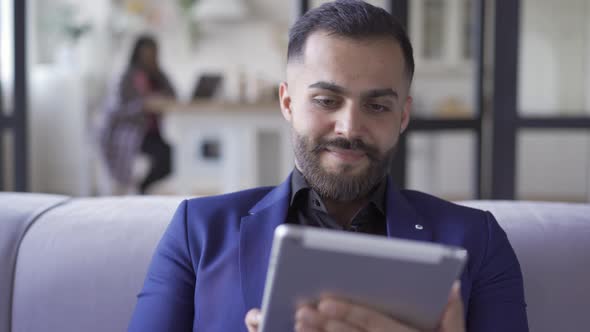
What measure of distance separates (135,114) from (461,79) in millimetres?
2613

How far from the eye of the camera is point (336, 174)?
1.01 metres

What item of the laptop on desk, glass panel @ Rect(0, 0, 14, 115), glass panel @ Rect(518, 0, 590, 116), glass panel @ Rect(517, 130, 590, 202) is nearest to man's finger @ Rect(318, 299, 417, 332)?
glass panel @ Rect(518, 0, 590, 116)

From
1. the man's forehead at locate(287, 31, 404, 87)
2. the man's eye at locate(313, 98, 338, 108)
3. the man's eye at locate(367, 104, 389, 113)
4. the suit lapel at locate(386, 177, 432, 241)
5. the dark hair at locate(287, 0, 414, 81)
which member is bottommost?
the suit lapel at locate(386, 177, 432, 241)

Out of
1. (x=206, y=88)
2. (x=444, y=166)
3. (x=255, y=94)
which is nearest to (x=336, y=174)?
(x=255, y=94)

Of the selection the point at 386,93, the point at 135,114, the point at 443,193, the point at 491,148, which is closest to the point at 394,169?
the point at 491,148

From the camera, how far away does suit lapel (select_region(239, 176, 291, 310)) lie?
943 mm

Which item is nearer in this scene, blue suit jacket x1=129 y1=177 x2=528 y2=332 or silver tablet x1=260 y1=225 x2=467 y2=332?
silver tablet x1=260 y1=225 x2=467 y2=332

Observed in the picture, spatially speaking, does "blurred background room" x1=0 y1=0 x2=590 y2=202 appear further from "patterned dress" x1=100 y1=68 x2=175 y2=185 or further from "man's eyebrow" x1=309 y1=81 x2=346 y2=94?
"man's eyebrow" x1=309 y1=81 x2=346 y2=94

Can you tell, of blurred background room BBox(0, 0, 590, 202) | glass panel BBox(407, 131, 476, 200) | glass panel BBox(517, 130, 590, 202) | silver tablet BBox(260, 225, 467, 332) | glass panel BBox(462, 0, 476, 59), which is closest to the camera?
silver tablet BBox(260, 225, 467, 332)

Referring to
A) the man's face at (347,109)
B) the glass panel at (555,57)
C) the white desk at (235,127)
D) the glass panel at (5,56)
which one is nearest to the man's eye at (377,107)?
the man's face at (347,109)

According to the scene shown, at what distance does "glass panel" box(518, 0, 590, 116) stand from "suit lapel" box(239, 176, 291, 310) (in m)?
1.28

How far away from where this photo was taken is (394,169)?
77.0 inches

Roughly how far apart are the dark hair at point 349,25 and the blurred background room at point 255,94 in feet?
2.95

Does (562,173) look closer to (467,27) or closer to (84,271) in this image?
(467,27)
